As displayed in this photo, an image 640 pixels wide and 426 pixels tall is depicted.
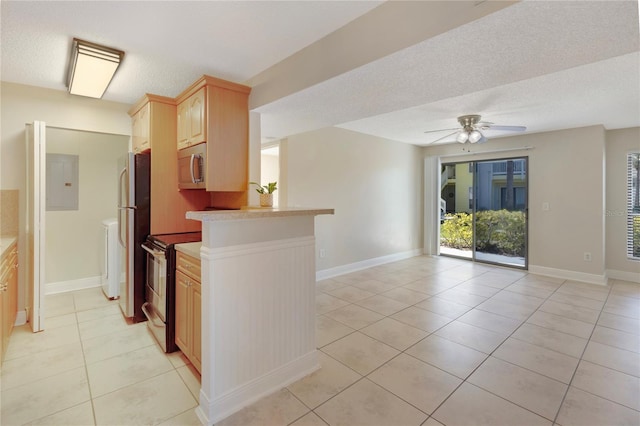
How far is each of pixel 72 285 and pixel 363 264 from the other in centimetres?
432

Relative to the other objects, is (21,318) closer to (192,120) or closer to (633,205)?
(192,120)

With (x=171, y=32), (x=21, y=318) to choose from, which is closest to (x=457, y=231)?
(x=171, y=32)

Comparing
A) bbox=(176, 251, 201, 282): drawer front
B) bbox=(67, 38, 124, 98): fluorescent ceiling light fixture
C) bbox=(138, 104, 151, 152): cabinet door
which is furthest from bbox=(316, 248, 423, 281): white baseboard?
bbox=(67, 38, 124, 98): fluorescent ceiling light fixture

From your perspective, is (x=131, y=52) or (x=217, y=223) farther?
(x=131, y=52)

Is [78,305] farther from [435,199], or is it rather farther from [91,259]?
[435,199]

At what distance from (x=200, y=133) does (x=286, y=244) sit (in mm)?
1421

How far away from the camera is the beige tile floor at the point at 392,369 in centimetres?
182

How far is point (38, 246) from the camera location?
2785 millimetres

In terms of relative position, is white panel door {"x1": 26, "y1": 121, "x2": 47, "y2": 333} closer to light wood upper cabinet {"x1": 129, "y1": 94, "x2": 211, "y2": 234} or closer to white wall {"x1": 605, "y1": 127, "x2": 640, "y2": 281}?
light wood upper cabinet {"x1": 129, "y1": 94, "x2": 211, "y2": 234}

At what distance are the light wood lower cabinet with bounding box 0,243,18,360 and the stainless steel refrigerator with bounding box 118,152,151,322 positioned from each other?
0.85 metres

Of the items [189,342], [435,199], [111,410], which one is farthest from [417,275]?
[111,410]

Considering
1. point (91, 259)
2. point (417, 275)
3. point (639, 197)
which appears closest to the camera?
point (91, 259)

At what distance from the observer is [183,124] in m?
3.05

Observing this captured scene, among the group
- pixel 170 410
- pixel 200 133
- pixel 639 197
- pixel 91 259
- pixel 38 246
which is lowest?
pixel 170 410
